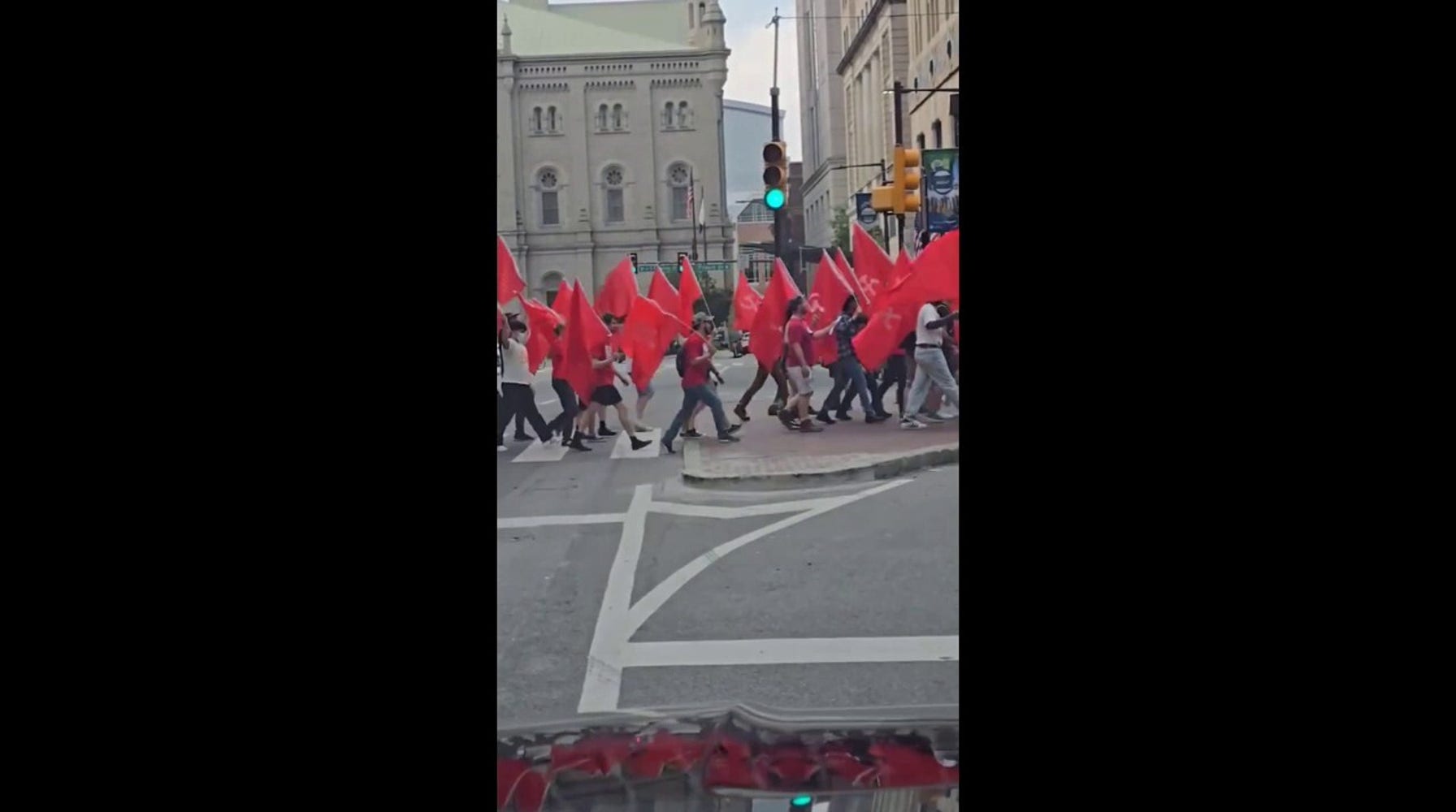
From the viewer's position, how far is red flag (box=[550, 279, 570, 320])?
93.7 inches

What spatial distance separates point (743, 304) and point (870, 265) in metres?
0.33

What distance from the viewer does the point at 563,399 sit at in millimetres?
2486

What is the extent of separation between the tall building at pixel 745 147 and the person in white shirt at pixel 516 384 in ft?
1.67

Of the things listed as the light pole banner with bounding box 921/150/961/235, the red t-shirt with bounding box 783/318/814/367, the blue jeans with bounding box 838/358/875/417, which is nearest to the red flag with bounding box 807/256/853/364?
the red t-shirt with bounding box 783/318/814/367

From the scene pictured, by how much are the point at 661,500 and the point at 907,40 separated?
1.04 metres

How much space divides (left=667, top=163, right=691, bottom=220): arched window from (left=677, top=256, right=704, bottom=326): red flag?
130mm

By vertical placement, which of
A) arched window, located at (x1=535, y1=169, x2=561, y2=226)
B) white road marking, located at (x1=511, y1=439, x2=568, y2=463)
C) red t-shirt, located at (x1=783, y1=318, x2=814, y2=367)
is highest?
arched window, located at (x1=535, y1=169, x2=561, y2=226)

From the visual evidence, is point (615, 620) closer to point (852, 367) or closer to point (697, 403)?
point (697, 403)

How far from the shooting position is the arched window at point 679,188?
2.42 metres

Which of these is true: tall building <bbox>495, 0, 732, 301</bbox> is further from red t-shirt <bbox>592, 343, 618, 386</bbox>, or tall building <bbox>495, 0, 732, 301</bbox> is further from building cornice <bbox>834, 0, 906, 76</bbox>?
building cornice <bbox>834, 0, 906, 76</bbox>
